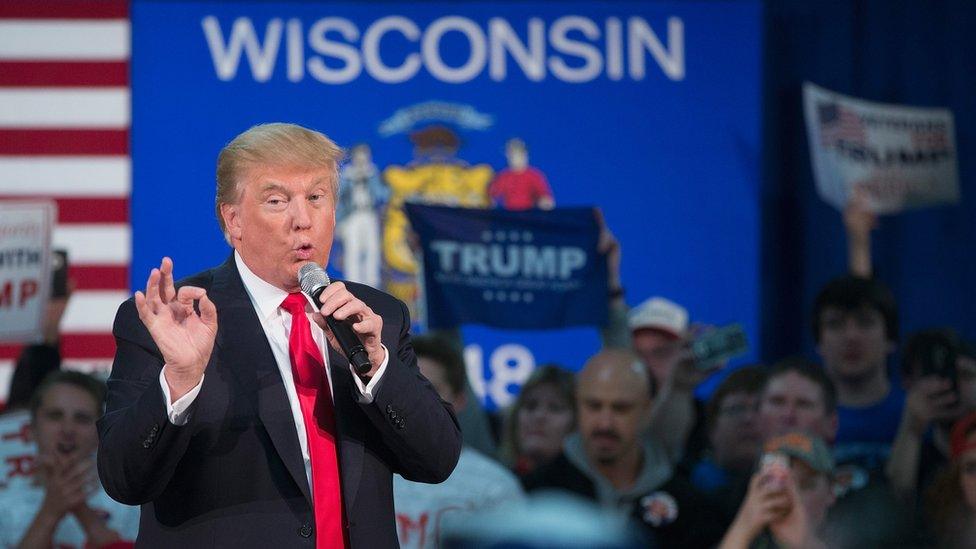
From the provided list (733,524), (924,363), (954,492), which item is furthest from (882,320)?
(733,524)

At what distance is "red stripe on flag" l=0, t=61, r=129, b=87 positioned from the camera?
6.43 meters

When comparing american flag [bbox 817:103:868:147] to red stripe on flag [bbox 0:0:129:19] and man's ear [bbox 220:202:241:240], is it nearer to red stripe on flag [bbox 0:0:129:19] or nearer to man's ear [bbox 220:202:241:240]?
red stripe on flag [bbox 0:0:129:19]

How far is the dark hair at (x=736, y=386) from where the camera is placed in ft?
15.8

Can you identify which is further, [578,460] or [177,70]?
[177,70]

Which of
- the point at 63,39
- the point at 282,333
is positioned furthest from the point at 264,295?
the point at 63,39

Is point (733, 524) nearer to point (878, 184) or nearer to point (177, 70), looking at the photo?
point (878, 184)

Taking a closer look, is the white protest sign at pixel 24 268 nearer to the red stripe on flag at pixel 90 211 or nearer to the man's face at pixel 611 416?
the red stripe on flag at pixel 90 211

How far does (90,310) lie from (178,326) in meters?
4.77

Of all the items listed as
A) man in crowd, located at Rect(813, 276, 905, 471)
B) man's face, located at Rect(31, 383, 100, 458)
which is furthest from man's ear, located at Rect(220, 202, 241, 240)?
man in crowd, located at Rect(813, 276, 905, 471)

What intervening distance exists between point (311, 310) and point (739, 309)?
454cm

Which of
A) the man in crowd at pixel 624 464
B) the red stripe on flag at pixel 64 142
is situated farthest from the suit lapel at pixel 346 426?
the red stripe on flag at pixel 64 142

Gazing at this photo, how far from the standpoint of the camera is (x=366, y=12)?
631 cm

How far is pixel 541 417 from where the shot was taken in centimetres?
501

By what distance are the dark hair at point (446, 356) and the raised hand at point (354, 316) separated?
2872mm
